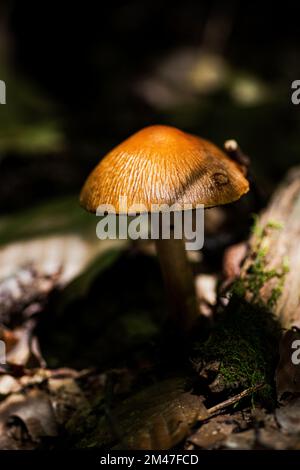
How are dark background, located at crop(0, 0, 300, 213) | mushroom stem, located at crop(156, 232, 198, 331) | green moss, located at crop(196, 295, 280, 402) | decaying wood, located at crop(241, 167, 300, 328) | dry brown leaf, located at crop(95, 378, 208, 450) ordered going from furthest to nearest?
dark background, located at crop(0, 0, 300, 213)
mushroom stem, located at crop(156, 232, 198, 331)
decaying wood, located at crop(241, 167, 300, 328)
green moss, located at crop(196, 295, 280, 402)
dry brown leaf, located at crop(95, 378, 208, 450)

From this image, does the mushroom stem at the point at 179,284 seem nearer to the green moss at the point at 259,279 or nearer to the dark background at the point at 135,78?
the green moss at the point at 259,279

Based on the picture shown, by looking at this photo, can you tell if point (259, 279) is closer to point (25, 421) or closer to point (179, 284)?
point (179, 284)

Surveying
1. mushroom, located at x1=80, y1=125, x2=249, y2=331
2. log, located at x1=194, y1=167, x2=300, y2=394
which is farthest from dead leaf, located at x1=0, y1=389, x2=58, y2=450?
mushroom, located at x1=80, y1=125, x2=249, y2=331

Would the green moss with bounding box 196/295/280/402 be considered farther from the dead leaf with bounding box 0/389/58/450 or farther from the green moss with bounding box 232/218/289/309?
the dead leaf with bounding box 0/389/58/450

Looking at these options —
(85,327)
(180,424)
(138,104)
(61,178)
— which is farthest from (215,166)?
(138,104)

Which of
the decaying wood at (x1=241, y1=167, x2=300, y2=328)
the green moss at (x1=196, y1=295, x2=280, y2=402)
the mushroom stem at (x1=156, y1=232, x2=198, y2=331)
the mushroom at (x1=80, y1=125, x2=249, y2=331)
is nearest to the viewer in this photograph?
the green moss at (x1=196, y1=295, x2=280, y2=402)

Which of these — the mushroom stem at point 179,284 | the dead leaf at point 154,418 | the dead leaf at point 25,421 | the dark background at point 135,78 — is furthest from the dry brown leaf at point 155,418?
the dark background at point 135,78

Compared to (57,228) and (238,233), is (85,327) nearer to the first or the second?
(57,228)
